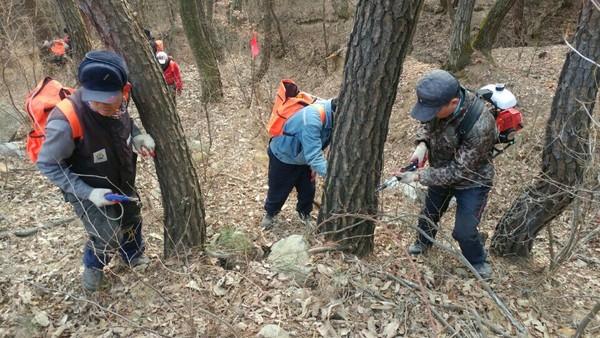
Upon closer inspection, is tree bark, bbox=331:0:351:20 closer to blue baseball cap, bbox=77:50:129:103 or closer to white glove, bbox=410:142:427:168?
white glove, bbox=410:142:427:168

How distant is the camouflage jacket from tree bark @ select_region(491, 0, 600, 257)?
0.54 metres

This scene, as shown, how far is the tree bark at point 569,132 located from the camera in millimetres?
3275

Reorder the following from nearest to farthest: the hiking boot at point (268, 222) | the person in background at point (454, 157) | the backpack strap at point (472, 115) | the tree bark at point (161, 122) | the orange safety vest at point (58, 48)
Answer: the tree bark at point (161, 122) < the person in background at point (454, 157) < the backpack strap at point (472, 115) < the hiking boot at point (268, 222) < the orange safety vest at point (58, 48)

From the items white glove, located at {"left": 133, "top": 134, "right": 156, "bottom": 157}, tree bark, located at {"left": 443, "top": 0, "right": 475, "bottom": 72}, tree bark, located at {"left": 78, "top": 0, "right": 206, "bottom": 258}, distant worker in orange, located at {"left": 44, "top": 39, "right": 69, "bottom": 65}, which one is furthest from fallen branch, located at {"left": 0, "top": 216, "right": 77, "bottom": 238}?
tree bark, located at {"left": 443, "top": 0, "right": 475, "bottom": 72}

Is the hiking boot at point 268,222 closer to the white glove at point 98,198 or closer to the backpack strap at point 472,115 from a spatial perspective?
the white glove at point 98,198

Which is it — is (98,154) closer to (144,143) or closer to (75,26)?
(144,143)

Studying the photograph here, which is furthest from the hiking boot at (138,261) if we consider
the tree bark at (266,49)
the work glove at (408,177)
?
the tree bark at (266,49)

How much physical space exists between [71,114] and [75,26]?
3507 millimetres

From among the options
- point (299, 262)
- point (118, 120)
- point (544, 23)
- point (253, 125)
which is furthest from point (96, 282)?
point (544, 23)

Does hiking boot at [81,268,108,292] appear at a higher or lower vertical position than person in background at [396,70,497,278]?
lower

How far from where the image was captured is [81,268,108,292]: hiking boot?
11.2ft

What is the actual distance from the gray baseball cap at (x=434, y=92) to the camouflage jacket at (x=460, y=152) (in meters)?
0.23

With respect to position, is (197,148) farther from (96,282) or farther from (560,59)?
(560,59)

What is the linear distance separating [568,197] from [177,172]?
10.8 ft
